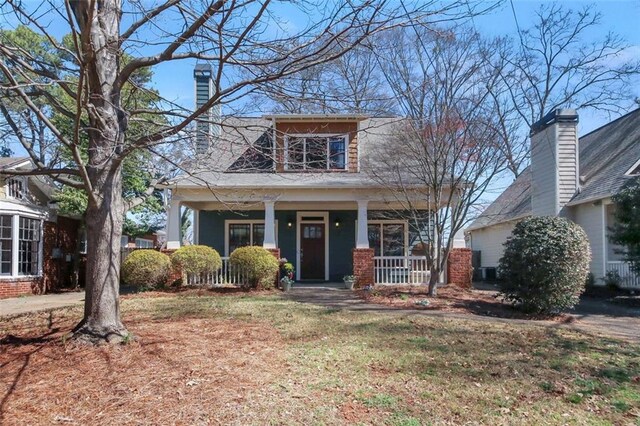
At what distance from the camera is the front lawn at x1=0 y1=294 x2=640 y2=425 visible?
4.17 meters

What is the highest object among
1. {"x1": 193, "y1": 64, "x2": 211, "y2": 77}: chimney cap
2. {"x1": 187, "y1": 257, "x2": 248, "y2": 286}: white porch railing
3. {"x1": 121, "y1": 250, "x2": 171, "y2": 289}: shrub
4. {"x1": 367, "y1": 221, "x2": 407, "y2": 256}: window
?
{"x1": 193, "y1": 64, "x2": 211, "y2": 77}: chimney cap

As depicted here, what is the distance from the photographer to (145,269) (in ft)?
42.2

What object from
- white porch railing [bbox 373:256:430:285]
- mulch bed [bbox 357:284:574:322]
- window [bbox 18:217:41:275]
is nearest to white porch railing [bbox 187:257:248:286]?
mulch bed [bbox 357:284:574:322]

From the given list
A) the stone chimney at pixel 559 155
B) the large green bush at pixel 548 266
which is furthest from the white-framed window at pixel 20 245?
the stone chimney at pixel 559 155

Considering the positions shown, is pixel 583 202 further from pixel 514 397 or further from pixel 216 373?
pixel 216 373

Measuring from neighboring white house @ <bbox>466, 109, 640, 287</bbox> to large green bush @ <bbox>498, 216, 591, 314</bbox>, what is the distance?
4.94 metres

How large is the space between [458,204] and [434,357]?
698cm

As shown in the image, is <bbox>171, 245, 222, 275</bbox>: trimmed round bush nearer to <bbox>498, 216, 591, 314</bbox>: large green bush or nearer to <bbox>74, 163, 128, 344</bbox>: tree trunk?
<bbox>74, 163, 128, 344</bbox>: tree trunk

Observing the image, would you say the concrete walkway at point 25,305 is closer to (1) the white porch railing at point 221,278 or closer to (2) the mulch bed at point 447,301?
(1) the white porch railing at point 221,278

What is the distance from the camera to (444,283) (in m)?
14.2

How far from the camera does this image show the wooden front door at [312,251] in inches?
679

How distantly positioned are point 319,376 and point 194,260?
356 inches

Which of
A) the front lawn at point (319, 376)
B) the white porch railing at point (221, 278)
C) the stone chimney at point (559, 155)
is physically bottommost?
the front lawn at point (319, 376)

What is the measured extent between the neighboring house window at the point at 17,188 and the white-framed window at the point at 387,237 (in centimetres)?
1166
